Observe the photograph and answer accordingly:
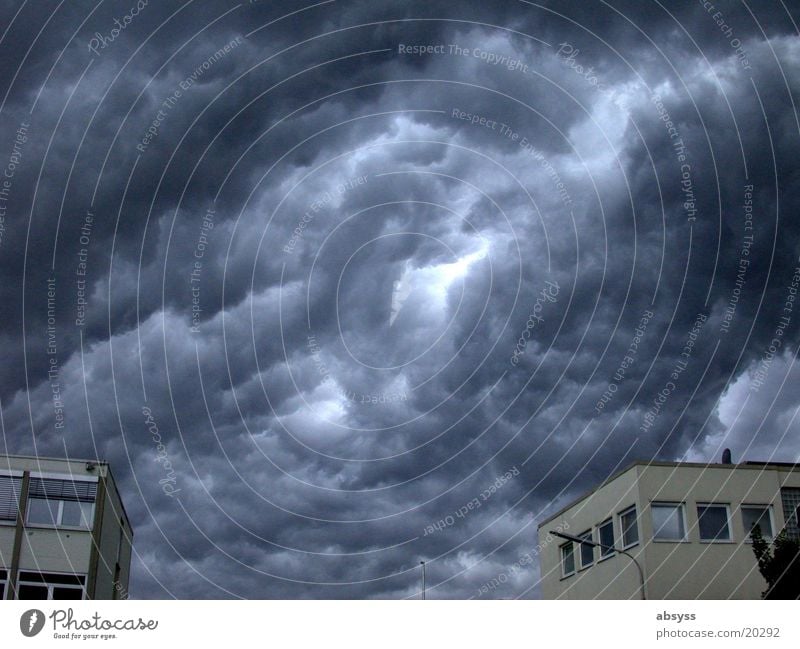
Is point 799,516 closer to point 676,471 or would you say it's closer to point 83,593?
point 676,471

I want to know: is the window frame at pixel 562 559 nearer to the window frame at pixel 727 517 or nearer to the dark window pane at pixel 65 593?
the window frame at pixel 727 517

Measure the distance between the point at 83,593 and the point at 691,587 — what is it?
98.9ft

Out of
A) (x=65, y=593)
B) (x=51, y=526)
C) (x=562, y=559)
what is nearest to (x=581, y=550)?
(x=562, y=559)

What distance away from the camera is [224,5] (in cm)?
3142

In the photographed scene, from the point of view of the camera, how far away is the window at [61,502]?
48.3 meters

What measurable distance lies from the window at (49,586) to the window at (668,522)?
29.2 metres

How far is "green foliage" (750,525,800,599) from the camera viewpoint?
121ft

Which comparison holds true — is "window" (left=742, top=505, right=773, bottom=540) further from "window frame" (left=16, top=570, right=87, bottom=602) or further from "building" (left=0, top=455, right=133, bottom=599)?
"window frame" (left=16, top=570, right=87, bottom=602)

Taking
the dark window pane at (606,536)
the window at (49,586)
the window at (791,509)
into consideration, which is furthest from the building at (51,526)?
the window at (791,509)

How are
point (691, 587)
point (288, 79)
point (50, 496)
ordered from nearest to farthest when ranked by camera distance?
1. point (288, 79)
2. point (691, 587)
3. point (50, 496)

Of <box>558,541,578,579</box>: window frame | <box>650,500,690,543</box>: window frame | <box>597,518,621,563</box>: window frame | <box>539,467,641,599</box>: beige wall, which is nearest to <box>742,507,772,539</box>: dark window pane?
<box>650,500,690,543</box>: window frame

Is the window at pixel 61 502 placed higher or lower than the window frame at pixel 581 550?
higher
